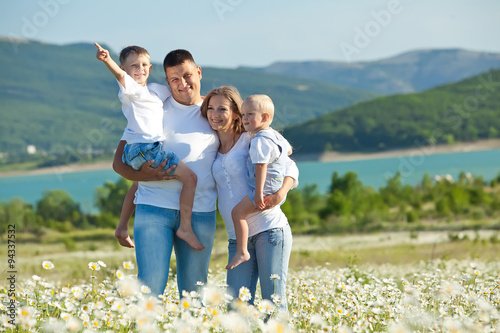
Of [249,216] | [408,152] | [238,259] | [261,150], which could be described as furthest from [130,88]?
[408,152]

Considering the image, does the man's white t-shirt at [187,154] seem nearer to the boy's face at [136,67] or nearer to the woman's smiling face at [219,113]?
the woman's smiling face at [219,113]

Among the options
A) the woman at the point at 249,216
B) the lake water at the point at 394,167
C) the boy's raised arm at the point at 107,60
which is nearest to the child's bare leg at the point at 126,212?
the woman at the point at 249,216

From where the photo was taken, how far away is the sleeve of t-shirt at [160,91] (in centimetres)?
514

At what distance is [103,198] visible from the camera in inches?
2090

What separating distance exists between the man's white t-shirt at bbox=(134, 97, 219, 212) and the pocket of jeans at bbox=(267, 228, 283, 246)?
594 mm

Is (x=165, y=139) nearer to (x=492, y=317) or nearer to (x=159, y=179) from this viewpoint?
(x=159, y=179)

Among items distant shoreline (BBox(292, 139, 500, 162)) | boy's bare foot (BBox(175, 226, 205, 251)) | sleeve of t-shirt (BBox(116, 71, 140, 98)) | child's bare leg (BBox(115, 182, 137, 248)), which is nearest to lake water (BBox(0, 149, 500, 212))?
distant shoreline (BBox(292, 139, 500, 162))

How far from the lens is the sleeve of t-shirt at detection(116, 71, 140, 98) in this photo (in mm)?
4719

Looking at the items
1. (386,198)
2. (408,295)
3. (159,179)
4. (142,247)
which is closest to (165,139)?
(159,179)

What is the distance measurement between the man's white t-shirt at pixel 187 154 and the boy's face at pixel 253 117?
0.40 metres

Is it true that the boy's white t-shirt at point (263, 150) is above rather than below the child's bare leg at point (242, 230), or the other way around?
above

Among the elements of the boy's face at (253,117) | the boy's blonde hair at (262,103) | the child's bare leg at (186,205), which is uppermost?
the boy's blonde hair at (262,103)

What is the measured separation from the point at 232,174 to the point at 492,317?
2.22 meters

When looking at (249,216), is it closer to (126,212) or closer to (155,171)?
(155,171)
